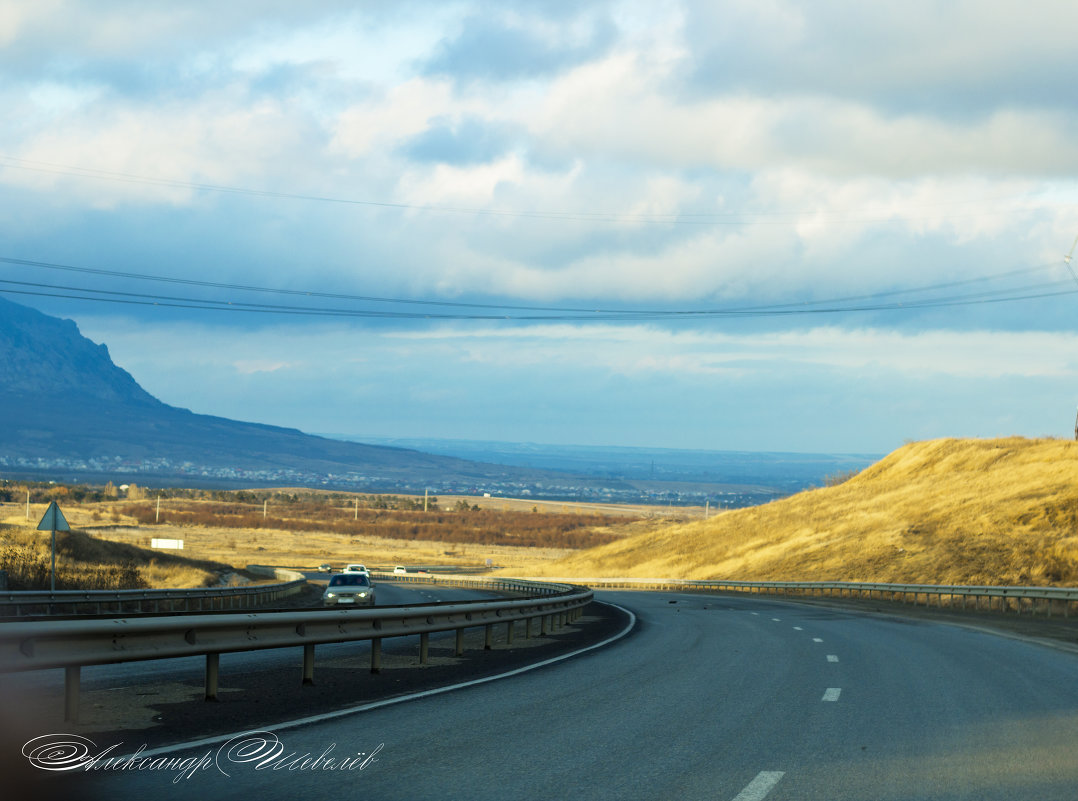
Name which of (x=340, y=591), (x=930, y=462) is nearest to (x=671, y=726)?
(x=340, y=591)

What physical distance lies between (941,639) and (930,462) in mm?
74255

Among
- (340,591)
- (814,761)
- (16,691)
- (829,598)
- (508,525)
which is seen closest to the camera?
(814,761)

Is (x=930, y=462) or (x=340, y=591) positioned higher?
(x=930, y=462)

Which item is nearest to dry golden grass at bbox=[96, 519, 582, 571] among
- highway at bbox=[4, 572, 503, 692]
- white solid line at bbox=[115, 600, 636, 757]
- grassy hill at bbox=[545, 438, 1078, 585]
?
grassy hill at bbox=[545, 438, 1078, 585]

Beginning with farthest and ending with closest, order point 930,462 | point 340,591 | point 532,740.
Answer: point 930,462
point 340,591
point 532,740

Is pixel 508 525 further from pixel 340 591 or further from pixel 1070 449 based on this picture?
pixel 340 591

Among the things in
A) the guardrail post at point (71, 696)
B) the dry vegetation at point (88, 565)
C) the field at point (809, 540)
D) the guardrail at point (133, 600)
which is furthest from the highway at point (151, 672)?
the field at point (809, 540)

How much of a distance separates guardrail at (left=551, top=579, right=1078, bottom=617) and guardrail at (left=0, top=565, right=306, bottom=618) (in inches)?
888

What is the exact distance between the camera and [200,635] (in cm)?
1151

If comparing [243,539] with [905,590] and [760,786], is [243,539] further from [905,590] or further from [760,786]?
[760,786]

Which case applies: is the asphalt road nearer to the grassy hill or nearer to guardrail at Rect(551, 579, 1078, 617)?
guardrail at Rect(551, 579, 1078, 617)

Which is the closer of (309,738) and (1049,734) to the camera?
(309,738)

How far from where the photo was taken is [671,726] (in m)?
11.3

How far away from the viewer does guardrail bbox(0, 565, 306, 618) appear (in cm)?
2978
